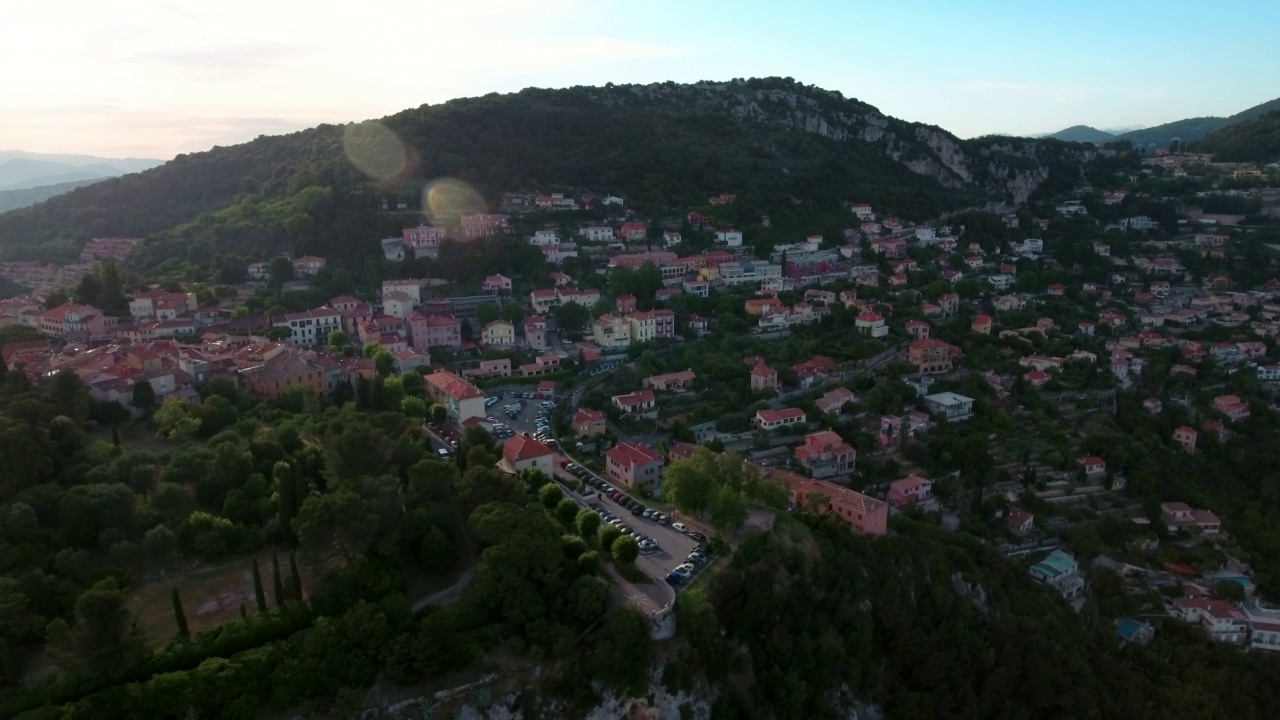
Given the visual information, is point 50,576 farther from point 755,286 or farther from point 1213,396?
point 1213,396

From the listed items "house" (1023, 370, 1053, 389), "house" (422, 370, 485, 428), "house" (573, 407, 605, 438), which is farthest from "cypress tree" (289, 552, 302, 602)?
"house" (1023, 370, 1053, 389)

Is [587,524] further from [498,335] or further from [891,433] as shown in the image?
[498,335]

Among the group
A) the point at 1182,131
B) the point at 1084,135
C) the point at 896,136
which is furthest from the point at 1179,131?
the point at 896,136

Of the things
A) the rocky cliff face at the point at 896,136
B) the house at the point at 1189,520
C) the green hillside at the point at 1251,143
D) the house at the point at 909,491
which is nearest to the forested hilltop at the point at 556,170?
the rocky cliff face at the point at 896,136

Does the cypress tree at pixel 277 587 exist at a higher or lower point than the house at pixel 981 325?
higher

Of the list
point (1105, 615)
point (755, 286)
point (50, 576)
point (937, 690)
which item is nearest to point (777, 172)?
point (755, 286)

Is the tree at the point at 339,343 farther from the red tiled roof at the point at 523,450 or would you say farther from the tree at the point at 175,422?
the red tiled roof at the point at 523,450

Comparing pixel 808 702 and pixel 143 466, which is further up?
pixel 143 466
